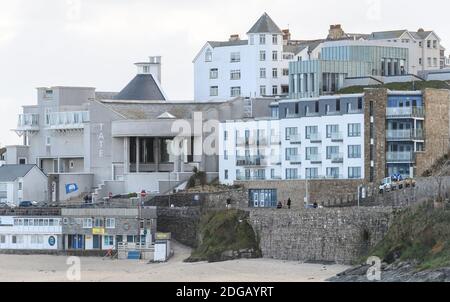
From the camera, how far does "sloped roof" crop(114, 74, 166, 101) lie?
131 meters

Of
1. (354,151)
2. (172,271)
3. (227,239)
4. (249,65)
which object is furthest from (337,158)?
(249,65)

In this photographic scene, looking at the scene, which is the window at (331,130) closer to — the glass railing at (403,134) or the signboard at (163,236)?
the glass railing at (403,134)

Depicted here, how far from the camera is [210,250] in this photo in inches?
4134

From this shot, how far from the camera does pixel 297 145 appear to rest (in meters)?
115

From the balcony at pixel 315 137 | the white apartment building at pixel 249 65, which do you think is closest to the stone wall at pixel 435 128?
the balcony at pixel 315 137

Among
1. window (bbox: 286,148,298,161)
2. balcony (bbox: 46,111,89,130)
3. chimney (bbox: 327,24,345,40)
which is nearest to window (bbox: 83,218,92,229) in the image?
window (bbox: 286,148,298,161)

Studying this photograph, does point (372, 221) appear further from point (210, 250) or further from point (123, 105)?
point (123, 105)

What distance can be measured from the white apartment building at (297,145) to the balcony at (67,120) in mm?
11188

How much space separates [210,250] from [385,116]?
12.5 m

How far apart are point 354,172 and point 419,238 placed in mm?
18812

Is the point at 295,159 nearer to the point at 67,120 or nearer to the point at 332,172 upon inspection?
the point at 332,172

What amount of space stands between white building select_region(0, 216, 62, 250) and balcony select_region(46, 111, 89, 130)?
13795 millimetres

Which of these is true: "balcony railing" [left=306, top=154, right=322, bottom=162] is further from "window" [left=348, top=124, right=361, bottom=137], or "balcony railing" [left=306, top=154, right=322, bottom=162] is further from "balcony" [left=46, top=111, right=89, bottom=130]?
"balcony" [left=46, top=111, right=89, bottom=130]
